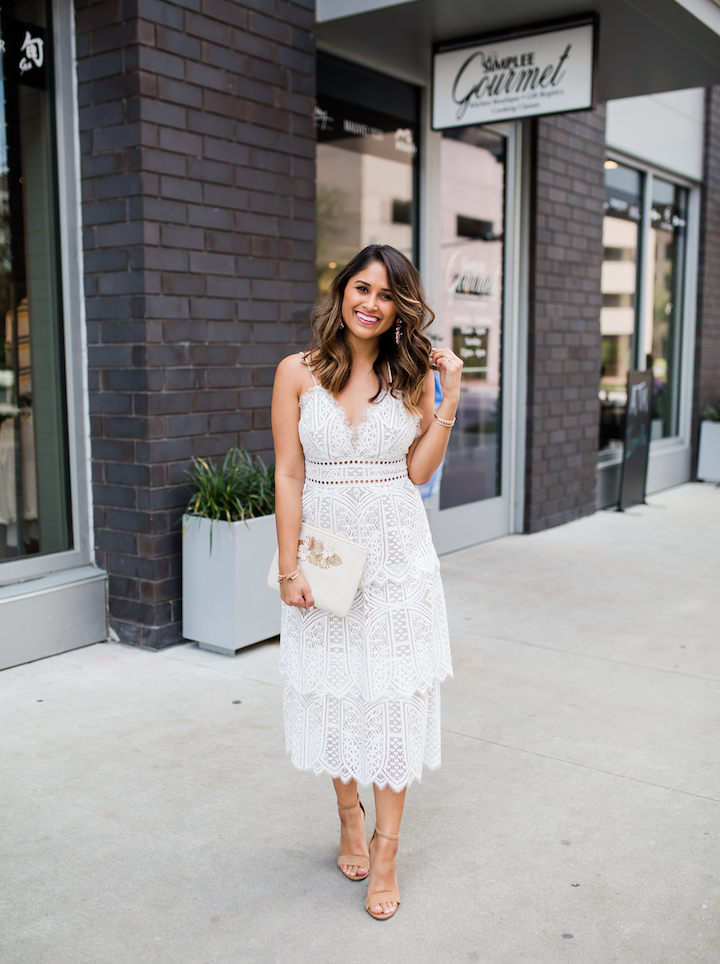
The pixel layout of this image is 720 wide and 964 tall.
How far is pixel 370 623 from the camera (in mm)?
2592

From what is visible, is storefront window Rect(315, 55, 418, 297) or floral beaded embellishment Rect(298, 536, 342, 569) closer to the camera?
floral beaded embellishment Rect(298, 536, 342, 569)

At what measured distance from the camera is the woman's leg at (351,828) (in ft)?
8.94

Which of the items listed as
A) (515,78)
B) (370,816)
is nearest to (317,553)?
(370,816)

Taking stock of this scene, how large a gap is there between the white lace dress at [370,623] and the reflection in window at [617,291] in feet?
22.4

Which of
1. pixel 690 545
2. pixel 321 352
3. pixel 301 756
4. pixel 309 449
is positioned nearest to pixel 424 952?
pixel 301 756

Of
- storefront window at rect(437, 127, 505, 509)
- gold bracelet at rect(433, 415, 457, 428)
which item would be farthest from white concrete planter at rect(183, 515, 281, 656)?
storefront window at rect(437, 127, 505, 509)

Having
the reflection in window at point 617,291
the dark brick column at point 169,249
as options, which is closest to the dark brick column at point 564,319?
the reflection in window at point 617,291

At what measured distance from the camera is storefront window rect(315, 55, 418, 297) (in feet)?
19.9

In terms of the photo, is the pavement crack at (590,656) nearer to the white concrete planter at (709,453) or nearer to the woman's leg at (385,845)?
the woman's leg at (385,845)

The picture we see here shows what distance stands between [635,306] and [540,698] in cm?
690

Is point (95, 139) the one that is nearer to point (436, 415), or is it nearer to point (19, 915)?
point (436, 415)

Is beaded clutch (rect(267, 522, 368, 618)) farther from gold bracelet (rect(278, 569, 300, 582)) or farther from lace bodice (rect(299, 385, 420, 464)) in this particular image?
lace bodice (rect(299, 385, 420, 464))

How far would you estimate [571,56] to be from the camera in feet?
17.8

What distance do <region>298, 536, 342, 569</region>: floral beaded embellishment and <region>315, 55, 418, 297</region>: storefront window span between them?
147 inches
